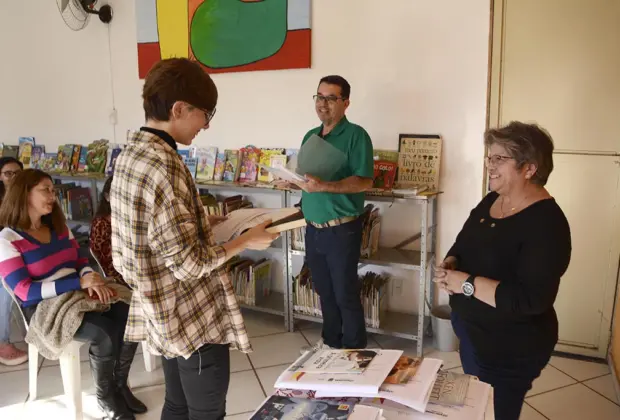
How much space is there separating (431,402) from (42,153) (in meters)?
4.76

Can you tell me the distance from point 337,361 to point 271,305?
2350 millimetres

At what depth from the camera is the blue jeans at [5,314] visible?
2947 mm

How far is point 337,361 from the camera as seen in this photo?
1.16 metres

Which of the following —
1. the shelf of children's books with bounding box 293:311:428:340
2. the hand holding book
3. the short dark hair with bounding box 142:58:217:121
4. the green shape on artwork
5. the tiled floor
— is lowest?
the tiled floor

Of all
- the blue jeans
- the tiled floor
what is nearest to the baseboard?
the tiled floor

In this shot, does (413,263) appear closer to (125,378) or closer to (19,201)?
(125,378)

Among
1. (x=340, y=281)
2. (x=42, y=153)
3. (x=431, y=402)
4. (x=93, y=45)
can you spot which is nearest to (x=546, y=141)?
(x=431, y=402)

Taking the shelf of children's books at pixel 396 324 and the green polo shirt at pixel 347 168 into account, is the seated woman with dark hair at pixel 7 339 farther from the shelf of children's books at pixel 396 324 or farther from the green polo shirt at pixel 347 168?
the green polo shirt at pixel 347 168

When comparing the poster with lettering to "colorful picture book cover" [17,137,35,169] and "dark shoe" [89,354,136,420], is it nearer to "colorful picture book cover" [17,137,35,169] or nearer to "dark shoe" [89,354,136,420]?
"dark shoe" [89,354,136,420]

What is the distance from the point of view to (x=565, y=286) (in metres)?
2.87

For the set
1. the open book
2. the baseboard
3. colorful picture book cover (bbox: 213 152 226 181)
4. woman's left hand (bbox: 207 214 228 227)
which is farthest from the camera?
colorful picture book cover (bbox: 213 152 226 181)

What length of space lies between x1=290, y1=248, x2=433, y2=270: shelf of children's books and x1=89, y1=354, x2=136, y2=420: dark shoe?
Result: 4.49ft

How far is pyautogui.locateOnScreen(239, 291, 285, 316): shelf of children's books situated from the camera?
3.38 meters

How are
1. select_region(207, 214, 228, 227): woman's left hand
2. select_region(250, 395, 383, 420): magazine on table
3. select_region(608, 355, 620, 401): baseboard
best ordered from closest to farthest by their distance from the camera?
select_region(250, 395, 383, 420): magazine on table
select_region(207, 214, 228, 227): woman's left hand
select_region(608, 355, 620, 401): baseboard
